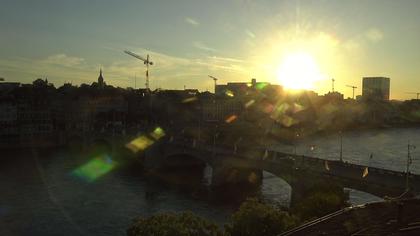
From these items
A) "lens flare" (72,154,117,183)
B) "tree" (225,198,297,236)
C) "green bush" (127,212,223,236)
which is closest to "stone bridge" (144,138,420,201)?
"lens flare" (72,154,117,183)

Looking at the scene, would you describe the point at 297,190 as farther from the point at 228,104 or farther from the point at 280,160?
the point at 228,104

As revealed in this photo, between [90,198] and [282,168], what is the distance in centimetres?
1707

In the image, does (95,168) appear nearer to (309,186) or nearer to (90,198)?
(90,198)

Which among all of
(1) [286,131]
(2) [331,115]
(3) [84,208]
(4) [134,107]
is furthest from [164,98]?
(3) [84,208]

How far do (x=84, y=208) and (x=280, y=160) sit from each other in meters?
16.7

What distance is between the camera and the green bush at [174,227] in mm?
21766

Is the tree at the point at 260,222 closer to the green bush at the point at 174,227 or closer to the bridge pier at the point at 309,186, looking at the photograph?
the green bush at the point at 174,227

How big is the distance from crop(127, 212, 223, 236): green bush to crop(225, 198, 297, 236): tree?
4.10ft

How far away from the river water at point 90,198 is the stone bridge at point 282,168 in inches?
119

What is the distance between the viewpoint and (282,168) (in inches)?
1647

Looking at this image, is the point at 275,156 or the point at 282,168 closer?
the point at 282,168

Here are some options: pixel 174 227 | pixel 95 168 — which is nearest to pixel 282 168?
pixel 174 227

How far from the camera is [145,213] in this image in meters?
40.8

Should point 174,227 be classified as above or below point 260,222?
above
